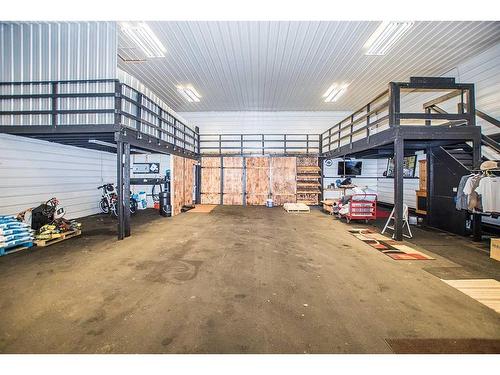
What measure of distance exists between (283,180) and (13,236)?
1167 centimetres

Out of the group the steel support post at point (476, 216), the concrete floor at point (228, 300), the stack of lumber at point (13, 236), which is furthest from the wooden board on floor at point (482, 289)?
the stack of lumber at point (13, 236)

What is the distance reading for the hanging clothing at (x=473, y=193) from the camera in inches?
205

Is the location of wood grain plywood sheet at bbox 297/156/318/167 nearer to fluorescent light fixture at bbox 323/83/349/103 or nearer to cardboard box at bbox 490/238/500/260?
fluorescent light fixture at bbox 323/83/349/103

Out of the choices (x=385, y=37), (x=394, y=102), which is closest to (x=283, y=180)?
(x=394, y=102)

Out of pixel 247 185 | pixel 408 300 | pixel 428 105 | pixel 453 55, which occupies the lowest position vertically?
pixel 408 300

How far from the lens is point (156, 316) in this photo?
2.52 m

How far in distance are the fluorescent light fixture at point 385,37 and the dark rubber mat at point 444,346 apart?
24.1 ft

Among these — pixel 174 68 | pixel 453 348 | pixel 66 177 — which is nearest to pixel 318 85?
pixel 174 68

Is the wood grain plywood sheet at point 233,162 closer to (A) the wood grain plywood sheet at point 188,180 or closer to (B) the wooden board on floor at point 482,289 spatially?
(A) the wood grain plywood sheet at point 188,180

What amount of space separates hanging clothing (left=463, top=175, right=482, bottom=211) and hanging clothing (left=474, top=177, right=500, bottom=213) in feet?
0.61

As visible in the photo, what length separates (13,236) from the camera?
16.0ft

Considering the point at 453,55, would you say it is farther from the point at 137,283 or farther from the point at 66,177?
the point at 66,177

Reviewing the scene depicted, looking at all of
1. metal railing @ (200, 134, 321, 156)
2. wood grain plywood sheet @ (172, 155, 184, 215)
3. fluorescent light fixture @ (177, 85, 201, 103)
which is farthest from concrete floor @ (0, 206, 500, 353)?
metal railing @ (200, 134, 321, 156)

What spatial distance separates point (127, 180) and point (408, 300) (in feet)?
21.7
